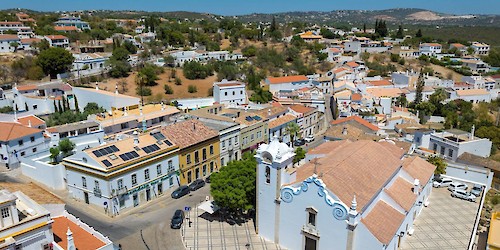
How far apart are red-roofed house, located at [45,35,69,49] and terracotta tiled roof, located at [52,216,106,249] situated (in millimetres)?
89532

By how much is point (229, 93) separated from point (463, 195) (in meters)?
44.6

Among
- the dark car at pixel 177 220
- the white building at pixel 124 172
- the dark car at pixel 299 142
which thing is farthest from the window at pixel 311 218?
the dark car at pixel 299 142

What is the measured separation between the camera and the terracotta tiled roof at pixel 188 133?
41312 millimetres

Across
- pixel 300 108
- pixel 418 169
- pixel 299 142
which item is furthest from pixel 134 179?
pixel 300 108

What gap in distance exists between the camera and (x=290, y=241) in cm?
2916

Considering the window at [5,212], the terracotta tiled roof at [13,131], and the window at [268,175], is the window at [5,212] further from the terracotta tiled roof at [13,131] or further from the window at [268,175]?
the terracotta tiled roof at [13,131]

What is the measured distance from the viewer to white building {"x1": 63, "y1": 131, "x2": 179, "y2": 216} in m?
34.7

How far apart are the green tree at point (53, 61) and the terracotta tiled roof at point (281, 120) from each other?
177 ft

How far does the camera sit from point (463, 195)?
38000 mm

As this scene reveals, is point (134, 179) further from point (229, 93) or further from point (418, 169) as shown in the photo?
point (229, 93)

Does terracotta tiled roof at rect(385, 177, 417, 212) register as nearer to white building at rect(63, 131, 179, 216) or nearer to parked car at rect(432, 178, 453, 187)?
parked car at rect(432, 178, 453, 187)

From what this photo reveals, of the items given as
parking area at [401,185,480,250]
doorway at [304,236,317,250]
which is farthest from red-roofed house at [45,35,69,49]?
parking area at [401,185,480,250]

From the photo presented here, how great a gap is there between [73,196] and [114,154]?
714cm

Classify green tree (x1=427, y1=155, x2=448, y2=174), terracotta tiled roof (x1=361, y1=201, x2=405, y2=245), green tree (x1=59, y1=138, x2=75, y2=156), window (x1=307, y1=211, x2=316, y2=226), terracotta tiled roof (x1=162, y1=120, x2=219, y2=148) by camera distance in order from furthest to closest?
1. green tree (x1=59, y1=138, x2=75, y2=156)
2. terracotta tiled roof (x1=162, y1=120, x2=219, y2=148)
3. green tree (x1=427, y1=155, x2=448, y2=174)
4. window (x1=307, y1=211, x2=316, y2=226)
5. terracotta tiled roof (x1=361, y1=201, x2=405, y2=245)
